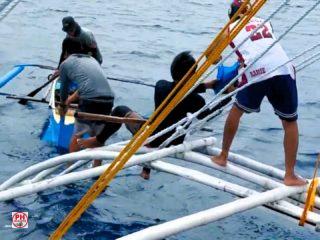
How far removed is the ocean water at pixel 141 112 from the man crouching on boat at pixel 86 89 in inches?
30.8

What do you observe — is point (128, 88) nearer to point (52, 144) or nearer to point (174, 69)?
point (52, 144)

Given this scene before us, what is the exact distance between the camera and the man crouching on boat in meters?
8.66

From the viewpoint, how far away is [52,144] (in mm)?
10516

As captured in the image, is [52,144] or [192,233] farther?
[52,144]

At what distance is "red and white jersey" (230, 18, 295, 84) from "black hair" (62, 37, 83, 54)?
323 cm

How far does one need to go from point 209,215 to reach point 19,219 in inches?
120

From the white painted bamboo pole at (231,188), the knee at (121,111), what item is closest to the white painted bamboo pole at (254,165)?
the white painted bamboo pole at (231,188)

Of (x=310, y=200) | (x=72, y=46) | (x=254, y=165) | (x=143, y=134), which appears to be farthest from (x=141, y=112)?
(x=143, y=134)

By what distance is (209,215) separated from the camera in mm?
5695

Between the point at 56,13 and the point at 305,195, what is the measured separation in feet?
62.8

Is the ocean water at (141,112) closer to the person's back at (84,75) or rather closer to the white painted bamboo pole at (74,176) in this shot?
the white painted bamboo pole at (74,176)

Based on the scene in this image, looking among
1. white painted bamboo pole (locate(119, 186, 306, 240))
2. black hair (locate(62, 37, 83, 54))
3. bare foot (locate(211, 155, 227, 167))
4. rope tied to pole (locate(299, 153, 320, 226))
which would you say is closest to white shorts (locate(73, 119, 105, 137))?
black hair (locate(62, 37, 83, 54))

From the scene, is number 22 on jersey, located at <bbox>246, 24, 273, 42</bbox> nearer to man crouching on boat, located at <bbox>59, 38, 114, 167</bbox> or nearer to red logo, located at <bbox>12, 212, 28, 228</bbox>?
man crouching on boat, located at <bbox>59, 38, 114, 167</bbox>

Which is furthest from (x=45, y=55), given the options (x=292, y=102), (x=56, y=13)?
(x=292, y=102)
